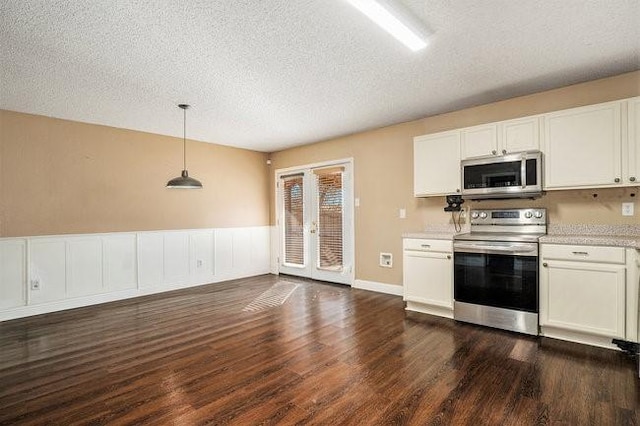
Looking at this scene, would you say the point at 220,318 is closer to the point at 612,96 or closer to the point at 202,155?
the point at 202,155

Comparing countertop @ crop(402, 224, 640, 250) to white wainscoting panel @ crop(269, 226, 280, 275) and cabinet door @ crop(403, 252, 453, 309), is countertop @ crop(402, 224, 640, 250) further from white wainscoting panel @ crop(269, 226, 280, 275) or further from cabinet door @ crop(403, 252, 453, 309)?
white wainscoting panel @ crop(269, 226, 280, 275)

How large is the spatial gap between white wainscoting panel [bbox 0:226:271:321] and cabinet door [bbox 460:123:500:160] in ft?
13.7

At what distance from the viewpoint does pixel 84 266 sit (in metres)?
4.41

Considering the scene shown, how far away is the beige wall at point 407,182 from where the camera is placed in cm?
319

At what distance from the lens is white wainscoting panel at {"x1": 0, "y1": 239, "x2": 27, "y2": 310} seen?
3850mm

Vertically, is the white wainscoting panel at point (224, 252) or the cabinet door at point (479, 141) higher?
the cabinet door at point (479, 141)

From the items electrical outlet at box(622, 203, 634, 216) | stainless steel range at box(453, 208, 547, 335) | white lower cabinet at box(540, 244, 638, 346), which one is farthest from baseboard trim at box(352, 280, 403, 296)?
electrical outlet at box(622, 203, 634, 216)

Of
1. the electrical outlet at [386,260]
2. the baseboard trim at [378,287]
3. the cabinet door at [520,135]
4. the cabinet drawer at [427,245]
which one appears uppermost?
the cabinet door at [520,135]

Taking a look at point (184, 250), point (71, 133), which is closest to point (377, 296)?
point (184, 250)

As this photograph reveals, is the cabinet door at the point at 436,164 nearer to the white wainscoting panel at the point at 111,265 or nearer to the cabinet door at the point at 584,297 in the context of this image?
the cabinet door at the point at 584,297

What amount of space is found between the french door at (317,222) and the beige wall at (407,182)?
0.71 feet


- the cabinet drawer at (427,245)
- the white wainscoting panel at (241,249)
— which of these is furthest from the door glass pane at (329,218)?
the cabinet drawer at (427,245)

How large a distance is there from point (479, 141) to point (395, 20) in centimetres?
205

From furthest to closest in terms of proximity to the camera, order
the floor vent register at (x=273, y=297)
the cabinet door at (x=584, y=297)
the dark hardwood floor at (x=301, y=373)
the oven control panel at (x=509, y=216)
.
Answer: the floor vent register at (x=273, y=297) → the oven control panel at (x=509, y=216) → the cabinet door at (x=584, y=297) → the dark hardwood floor at (x=301, y=373)
